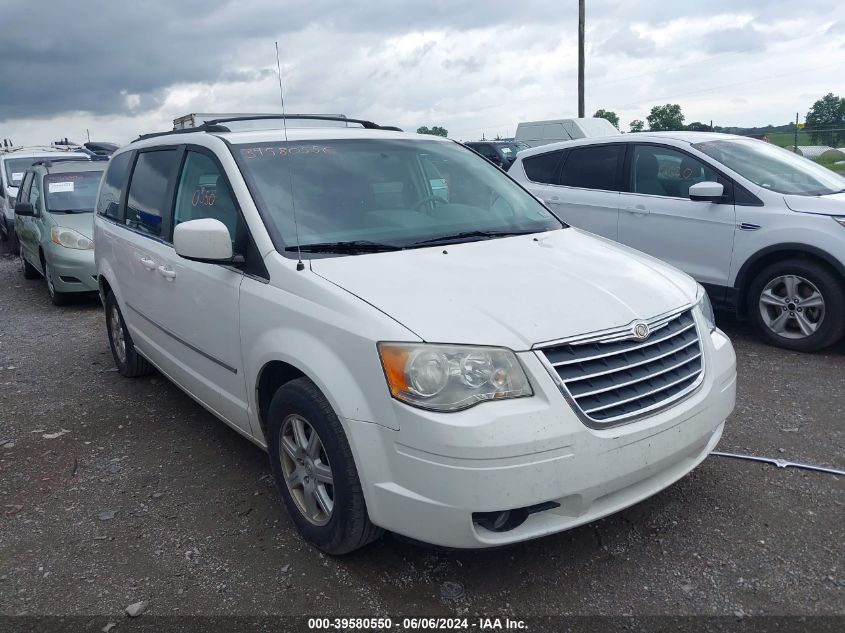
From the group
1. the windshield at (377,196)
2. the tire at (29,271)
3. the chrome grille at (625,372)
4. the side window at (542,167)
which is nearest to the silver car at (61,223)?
the tire at (29,271)

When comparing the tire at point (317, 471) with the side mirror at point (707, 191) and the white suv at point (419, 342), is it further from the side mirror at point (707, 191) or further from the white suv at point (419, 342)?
the side mirror at point (707, 191)

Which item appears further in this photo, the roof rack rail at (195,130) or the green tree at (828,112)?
the green tree at (828,112)

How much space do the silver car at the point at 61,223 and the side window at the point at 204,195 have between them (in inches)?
191

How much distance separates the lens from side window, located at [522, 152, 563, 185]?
744 cm

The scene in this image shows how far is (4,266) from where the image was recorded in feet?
40.8

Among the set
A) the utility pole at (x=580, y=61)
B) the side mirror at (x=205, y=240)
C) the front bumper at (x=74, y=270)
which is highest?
the utility pole at (x=580, y=61)

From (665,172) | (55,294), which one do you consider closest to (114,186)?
(55,294)

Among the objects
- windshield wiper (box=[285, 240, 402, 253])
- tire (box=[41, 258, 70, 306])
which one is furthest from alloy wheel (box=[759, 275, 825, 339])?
tire (box=[41, 258, 70, 306])

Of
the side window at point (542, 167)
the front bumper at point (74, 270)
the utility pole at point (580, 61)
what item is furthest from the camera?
the utility pole at point (580, 61)

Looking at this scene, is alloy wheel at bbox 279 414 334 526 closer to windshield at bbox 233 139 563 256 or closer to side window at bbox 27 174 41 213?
windshield at bbox 233 139 563 256

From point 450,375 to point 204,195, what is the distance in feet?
6.46

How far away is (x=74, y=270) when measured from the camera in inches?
324

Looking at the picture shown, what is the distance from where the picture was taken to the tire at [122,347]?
532cm

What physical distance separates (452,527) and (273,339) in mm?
1082
